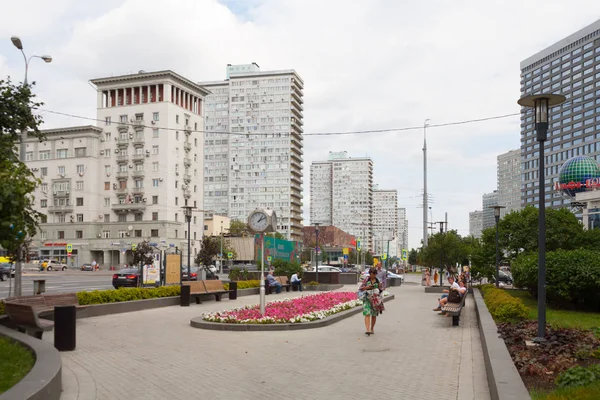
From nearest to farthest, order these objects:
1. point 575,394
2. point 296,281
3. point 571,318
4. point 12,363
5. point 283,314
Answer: point 575,394 < point 12,363 < point 283,314 < point 571,318 < point 296,281

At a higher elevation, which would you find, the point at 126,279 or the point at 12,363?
the point at 12,363

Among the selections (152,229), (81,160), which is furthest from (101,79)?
(152,229)

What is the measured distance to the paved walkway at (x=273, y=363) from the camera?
7.44 meters

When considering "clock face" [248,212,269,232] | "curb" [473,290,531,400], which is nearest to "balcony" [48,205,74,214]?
"clock face" [248,212,269,232]

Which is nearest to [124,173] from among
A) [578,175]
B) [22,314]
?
[578,175]

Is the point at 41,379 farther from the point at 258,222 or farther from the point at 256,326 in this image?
the point at 258,222

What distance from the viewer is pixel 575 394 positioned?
18.6 ft

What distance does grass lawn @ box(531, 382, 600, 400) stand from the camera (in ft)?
18.1

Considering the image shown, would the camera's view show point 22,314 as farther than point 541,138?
No

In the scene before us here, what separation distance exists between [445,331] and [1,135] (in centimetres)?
1135

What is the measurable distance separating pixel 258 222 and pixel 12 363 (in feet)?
30.1

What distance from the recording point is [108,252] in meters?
88.2

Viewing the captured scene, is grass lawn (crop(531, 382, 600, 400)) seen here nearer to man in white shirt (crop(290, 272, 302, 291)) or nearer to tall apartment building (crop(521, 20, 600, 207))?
man in white shirt (crop(290, 272, 302, 291))

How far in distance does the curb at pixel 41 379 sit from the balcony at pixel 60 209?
8796cm
